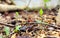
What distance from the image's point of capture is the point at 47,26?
2297 millimetres

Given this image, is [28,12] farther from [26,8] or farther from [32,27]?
[32,27]

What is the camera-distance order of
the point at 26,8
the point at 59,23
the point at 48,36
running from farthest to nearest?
the point at 26,8 → the point at 59,23 → the point at 48,36

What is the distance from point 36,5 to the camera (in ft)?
11.5

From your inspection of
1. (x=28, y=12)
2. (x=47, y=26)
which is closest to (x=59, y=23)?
(x=47, y=26)

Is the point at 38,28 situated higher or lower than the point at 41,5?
lower

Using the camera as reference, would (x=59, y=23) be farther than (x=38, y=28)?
Yes

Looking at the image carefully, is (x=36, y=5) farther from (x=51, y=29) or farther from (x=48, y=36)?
(x=48, y=36)

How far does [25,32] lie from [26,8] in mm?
1263

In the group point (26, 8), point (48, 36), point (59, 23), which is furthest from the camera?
point (26, 8)

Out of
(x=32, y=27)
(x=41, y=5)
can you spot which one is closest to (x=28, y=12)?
(x=41, y=5)

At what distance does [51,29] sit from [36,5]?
1.36m

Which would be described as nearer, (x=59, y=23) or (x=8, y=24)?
(x=8, y=24)

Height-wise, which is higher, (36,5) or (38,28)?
(36,5)

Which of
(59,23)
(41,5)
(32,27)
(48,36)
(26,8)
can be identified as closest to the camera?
(48,36)
